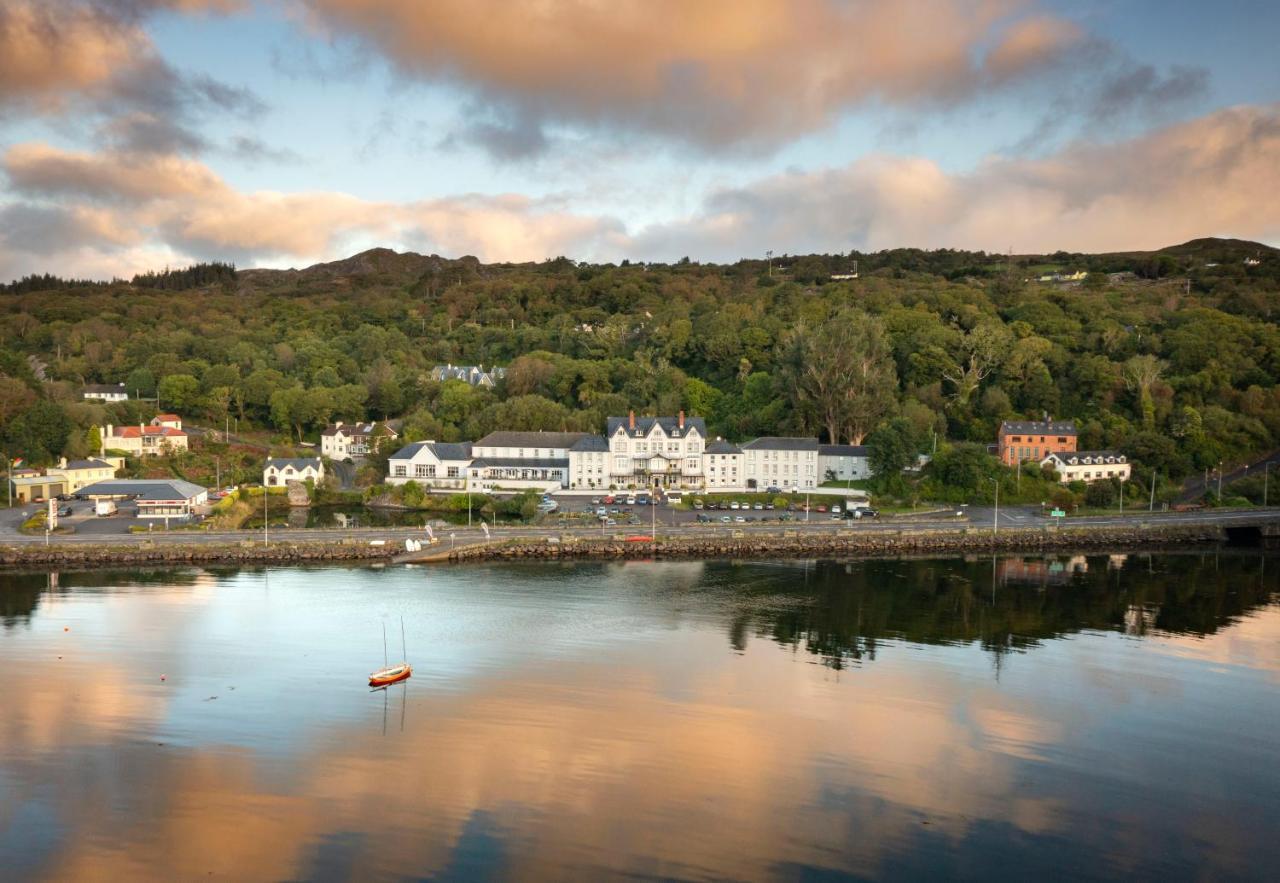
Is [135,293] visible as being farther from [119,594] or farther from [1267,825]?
[1267,825]

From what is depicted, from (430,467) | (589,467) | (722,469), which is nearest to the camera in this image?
(722,469)

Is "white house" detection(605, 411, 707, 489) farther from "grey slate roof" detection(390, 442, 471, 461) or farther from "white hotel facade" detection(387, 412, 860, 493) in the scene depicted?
"grey slate roof" detection(390, 442, 471, 461)

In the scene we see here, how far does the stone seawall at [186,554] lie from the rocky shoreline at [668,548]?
1.4 inches

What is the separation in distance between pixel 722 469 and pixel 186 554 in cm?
2500

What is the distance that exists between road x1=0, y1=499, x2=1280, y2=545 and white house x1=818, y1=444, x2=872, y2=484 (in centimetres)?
570

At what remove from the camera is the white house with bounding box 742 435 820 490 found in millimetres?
45750

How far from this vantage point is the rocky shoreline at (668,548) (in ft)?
107

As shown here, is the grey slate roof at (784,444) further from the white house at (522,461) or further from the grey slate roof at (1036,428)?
the grey slate roof at (1036,428)

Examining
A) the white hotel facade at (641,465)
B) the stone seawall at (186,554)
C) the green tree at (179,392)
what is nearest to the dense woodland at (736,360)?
the green tree at (179,392)

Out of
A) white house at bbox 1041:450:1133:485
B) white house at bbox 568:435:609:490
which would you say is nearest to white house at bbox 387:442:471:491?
white house at bbox 568:435:609:490

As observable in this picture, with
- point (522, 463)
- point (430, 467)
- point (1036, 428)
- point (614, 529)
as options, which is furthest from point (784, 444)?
point (430, 467)

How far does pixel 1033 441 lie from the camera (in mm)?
46094

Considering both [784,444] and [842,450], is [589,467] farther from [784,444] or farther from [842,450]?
[842,450]

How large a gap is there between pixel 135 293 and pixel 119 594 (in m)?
84.7
